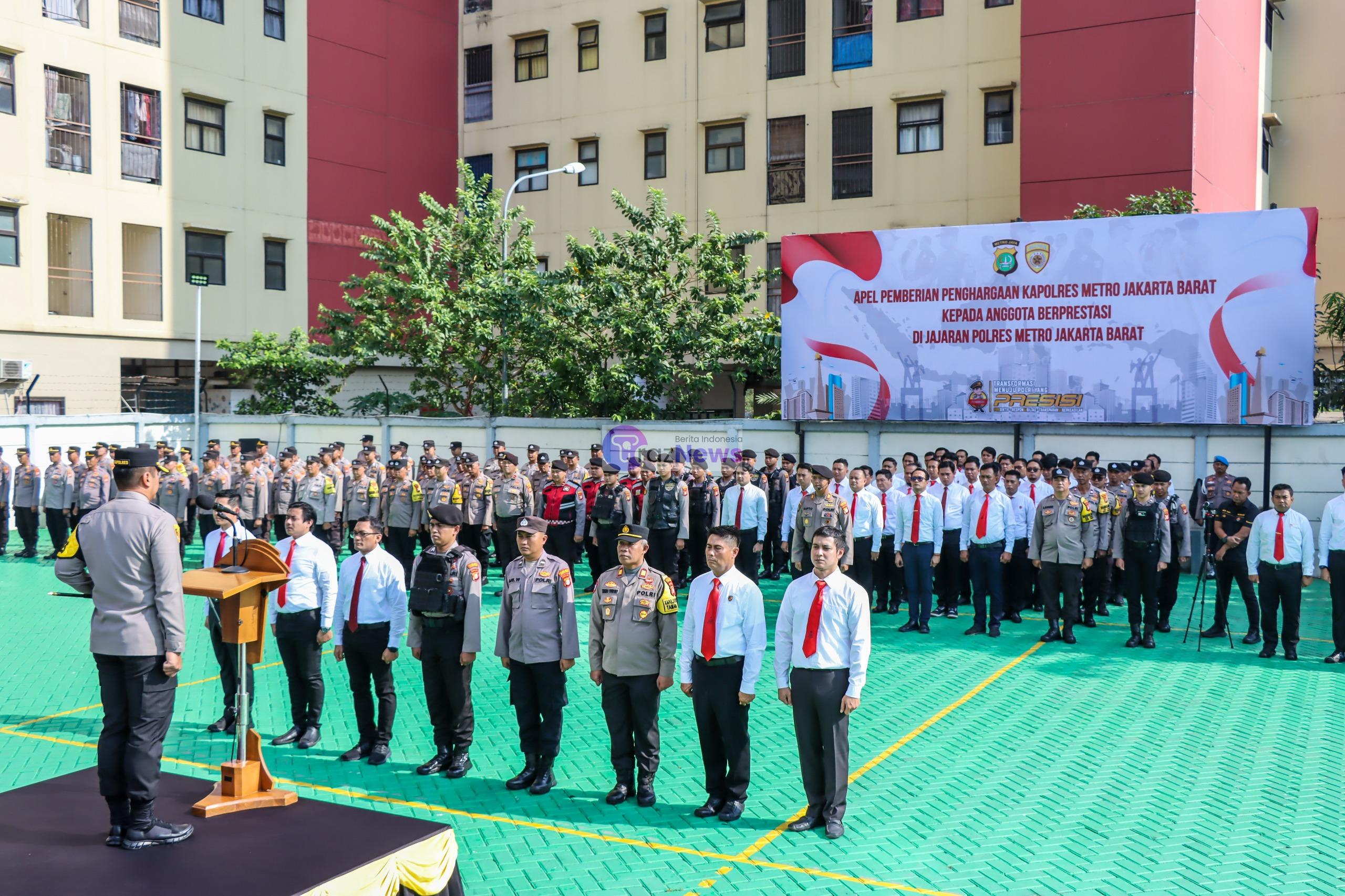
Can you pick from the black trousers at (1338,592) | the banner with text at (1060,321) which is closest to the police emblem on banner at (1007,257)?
the banner with text at (1060,321)

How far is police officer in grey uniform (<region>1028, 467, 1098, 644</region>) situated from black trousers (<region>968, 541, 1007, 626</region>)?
463mm

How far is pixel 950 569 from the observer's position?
14.2 m

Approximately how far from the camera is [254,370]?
26594 mm

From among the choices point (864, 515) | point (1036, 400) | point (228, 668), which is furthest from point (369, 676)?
point (1036, 400)

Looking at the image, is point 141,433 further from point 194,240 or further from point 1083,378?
point 1083,378

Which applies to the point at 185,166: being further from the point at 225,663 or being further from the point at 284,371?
the point at 225,663

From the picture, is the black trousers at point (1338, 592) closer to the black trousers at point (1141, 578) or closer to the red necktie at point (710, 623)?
the black trousers at point (1141, 578)

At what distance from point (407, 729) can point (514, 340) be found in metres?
14.7

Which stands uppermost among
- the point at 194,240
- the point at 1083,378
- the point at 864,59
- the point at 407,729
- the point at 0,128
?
the point at 864,59

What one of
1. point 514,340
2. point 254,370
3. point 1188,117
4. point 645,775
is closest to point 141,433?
point 254,370

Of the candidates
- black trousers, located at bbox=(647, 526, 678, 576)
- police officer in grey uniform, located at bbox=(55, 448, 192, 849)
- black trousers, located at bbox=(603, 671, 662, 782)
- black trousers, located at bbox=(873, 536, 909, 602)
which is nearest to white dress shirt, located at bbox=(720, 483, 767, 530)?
black trousers, located at bbox=(647, 526, 678, 576)

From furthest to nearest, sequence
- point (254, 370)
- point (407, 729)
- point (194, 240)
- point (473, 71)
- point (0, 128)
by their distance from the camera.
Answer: point (473, 71), point (194, 240), point (254, 370), point (0, 128), point (407, 729)

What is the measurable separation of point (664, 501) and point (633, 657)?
8.27 metres

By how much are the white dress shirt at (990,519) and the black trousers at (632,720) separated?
276 inches
